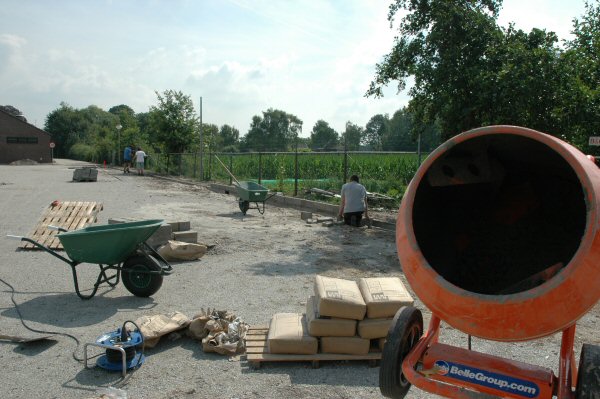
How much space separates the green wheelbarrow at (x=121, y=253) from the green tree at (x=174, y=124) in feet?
86.5

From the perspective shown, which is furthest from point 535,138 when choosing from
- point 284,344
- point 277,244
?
point 277,244

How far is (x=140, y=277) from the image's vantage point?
6078 millimetres

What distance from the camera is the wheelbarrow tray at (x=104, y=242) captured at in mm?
5676

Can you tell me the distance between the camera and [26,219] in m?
12.2

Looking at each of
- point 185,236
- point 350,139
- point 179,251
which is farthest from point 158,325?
point 350,139

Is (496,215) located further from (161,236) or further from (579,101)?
(579,101)

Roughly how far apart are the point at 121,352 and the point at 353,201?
8.12 m

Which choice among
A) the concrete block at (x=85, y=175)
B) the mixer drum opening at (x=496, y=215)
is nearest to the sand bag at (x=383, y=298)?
the mixer drum opening at (x=496, y=215)

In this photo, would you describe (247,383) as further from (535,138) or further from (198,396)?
(535,138)

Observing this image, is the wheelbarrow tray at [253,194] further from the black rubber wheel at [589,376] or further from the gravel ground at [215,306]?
the black rubber wheel at [589,376]

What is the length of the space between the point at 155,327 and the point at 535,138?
3.54 metres

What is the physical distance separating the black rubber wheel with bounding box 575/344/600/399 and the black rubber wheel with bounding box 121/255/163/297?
469 centimetres

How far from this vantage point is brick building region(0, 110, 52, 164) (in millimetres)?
57000

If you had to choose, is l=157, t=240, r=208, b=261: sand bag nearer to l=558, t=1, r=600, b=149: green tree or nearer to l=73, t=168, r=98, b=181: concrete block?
l=558, t=1, r=600, b=149: green tree
